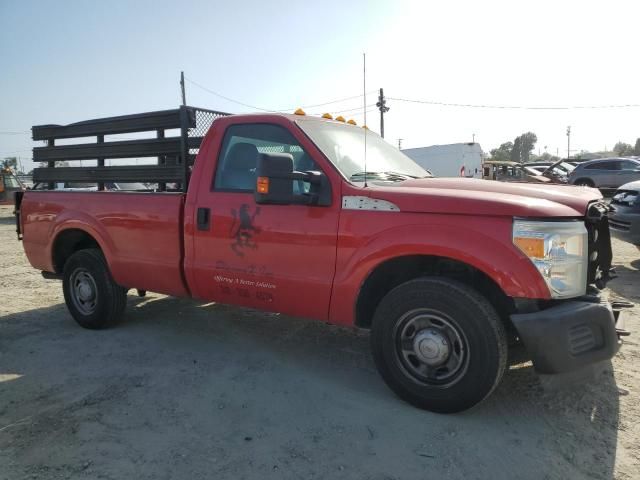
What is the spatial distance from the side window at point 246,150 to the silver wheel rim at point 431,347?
145cm

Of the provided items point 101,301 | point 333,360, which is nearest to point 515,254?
point 333,360

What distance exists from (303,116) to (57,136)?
3133 mm

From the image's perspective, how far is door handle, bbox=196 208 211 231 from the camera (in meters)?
3.91

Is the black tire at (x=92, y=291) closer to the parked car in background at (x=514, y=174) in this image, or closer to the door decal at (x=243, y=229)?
the door decal at (x=243, y=229)

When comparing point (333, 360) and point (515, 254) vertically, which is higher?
point (515, 254)

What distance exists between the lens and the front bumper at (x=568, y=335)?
108 inches

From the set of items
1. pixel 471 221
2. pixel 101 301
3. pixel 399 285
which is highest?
pixel 471 221

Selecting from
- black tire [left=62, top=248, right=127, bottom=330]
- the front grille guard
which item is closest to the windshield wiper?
the front grille guard

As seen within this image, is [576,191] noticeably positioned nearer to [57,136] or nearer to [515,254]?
[515,254]

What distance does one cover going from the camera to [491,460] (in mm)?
2623

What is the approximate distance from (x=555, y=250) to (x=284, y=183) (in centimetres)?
170

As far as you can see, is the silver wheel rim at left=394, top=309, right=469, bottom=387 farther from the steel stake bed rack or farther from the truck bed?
the steel stake bed rack

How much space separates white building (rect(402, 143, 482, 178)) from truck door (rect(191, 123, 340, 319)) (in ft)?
81.1

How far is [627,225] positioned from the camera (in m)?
6.77
